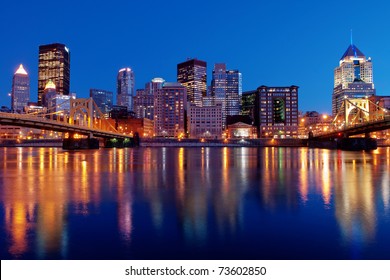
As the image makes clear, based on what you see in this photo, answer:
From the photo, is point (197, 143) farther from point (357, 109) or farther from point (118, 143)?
point (357, 109)

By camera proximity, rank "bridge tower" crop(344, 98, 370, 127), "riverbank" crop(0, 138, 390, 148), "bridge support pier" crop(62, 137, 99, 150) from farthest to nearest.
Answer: "riverbank" crop(0, 138, 390, 148) < "bridge tower" crop(344, 98, 370, 127) < "bridge support pier" crop(62, 137, 99, 150)

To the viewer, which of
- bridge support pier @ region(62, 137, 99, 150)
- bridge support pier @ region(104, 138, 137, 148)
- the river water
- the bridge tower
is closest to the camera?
the river water

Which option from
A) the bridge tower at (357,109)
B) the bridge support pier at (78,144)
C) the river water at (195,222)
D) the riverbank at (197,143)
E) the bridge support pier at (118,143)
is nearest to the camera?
the river water at (195,222)

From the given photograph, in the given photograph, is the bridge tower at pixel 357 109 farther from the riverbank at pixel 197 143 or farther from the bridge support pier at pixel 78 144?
the bridge support pier at pixel 78 144

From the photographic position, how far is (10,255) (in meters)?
8.51

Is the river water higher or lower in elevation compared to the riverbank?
lower

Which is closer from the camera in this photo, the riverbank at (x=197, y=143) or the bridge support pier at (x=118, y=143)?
the bridge support pier at (x=118, y=143)

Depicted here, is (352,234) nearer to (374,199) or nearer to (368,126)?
(374,199)

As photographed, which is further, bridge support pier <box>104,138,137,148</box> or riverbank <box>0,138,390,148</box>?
riverbank <box>0,138,390,148</box>

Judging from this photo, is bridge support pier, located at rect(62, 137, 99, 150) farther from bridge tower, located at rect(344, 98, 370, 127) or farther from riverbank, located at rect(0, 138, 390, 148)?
bridge tower, located at rect(344, 98, 370, 127)

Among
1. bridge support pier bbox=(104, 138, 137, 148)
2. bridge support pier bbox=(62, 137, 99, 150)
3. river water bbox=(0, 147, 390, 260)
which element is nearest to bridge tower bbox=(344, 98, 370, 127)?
bridge support pier bbox=(62, 137, 99, 150)

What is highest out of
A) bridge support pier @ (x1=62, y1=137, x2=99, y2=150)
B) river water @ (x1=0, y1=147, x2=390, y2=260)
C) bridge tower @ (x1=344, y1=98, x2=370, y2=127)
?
bridge tower @ (x1=344, y1=98, x2=370, y2=127)

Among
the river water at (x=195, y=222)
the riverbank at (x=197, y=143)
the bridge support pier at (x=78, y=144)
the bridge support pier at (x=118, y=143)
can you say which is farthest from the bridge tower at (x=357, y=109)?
the river water at (x=195, y=222)

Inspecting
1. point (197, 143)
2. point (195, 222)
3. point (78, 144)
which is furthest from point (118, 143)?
point (195, 222)
